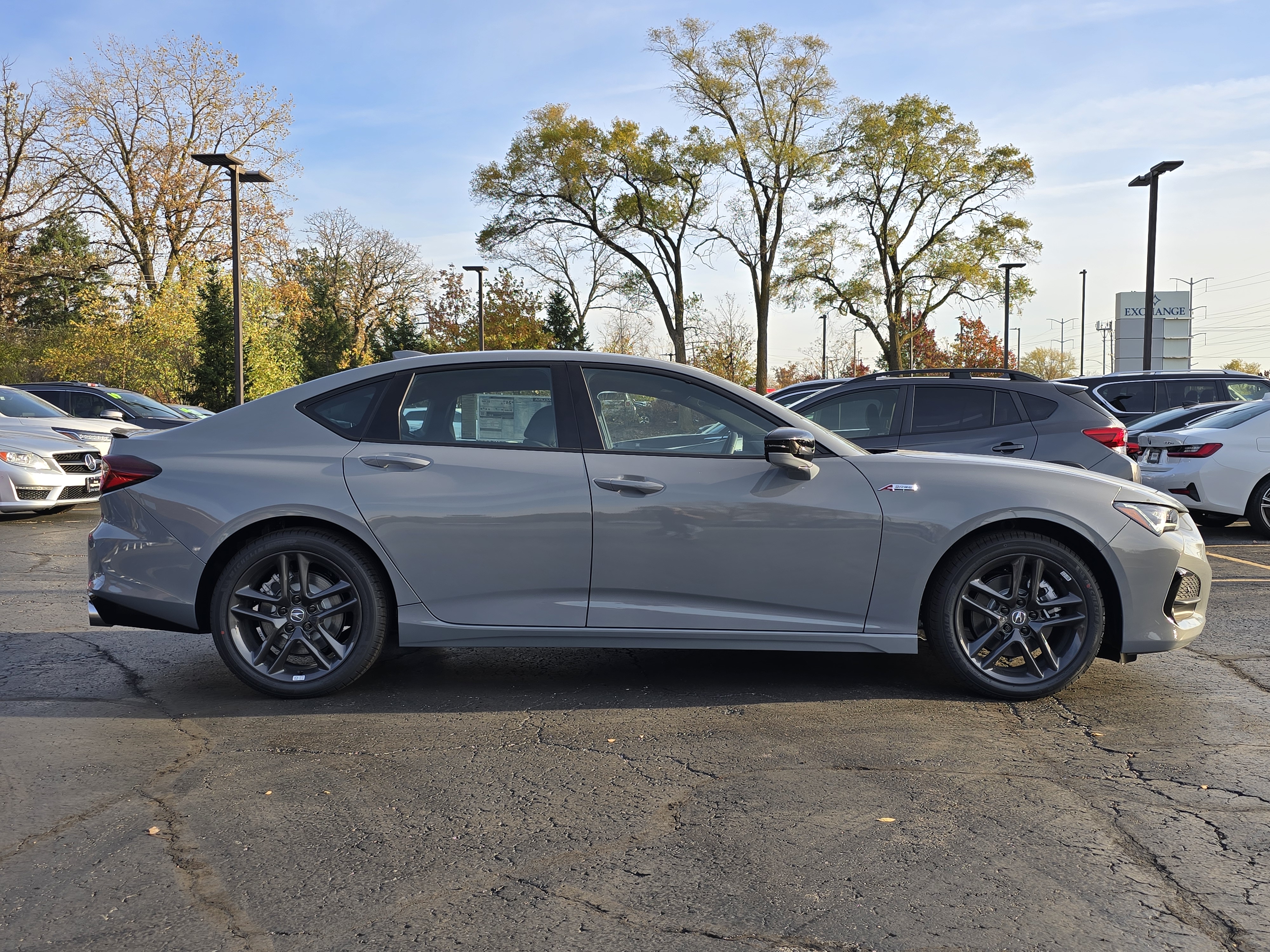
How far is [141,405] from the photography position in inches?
744

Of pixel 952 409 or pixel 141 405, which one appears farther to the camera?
pixel 141 405

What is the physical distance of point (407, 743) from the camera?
4074mm

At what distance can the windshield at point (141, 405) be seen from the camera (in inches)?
712

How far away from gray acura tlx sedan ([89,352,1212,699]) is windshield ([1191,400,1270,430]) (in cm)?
683

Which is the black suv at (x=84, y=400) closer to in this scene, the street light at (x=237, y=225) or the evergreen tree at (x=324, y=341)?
the street light at (x=237, y=225)

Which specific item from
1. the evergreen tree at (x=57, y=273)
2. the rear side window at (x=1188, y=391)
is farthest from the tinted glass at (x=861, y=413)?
the evergreen tree at (x=57, y=273)

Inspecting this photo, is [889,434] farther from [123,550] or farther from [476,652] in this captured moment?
[123,550]

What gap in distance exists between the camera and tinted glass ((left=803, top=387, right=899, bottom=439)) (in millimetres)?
9258

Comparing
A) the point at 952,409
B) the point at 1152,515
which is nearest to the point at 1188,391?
the point at 952,409

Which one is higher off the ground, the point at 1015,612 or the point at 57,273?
the point at 57,273

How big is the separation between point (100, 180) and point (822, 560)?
42.8 metres

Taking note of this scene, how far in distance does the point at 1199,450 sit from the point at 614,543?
27.1 feet

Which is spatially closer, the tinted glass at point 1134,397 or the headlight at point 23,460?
the headlight at point 23,460

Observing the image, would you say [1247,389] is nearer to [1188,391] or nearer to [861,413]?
[1188,391]
